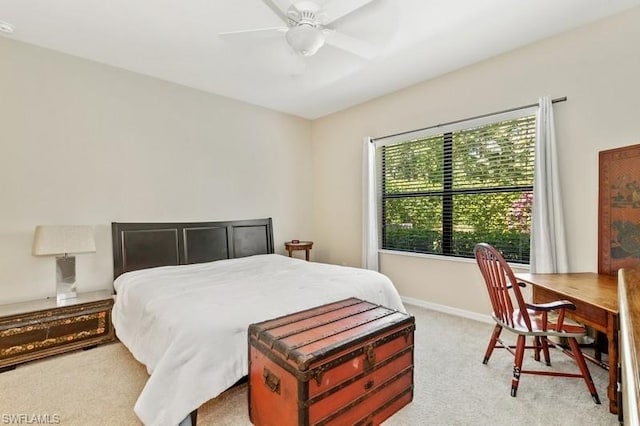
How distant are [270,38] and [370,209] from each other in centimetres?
248

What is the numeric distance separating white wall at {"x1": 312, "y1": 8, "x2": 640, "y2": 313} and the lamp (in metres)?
3.16

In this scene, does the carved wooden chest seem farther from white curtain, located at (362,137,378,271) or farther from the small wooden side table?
the small wooden side table

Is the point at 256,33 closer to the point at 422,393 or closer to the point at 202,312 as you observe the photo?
the point at 202,312

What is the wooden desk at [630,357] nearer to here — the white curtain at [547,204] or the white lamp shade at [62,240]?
the white curtain at [547,204]

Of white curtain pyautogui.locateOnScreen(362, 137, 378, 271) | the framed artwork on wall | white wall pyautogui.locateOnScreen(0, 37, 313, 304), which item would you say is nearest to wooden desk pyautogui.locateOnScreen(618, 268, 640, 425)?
the framed artwork on wall

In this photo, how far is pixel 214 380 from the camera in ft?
5.45

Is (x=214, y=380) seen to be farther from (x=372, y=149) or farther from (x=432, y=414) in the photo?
(x=372, y=149)

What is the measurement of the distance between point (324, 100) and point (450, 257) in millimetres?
2616

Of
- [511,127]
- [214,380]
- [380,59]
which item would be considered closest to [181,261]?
[214,380]

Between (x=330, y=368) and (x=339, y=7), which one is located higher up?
(x=339, y=7)

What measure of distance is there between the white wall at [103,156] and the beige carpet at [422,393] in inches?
36.7

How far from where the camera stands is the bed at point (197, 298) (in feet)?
5.36

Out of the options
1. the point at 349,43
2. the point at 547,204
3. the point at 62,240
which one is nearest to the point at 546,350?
the point at 547,204

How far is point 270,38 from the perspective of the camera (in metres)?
2.39
